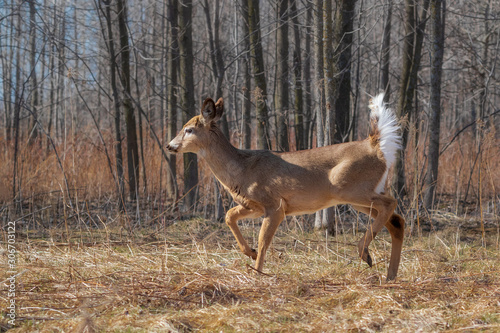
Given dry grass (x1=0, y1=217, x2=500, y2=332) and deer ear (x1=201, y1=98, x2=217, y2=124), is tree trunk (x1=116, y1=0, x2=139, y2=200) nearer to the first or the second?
dry grass (x1=0, y1=217, x2=500, y2=332)

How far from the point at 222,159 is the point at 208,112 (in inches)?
21.3

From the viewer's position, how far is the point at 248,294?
14.8 feet

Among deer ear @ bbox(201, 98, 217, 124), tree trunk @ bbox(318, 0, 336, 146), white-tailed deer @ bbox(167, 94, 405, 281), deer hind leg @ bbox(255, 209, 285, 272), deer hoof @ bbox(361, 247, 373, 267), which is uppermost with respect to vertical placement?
tree trunk @ bbox(318, 0, 336, 146)

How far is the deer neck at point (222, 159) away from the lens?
18.9 feet

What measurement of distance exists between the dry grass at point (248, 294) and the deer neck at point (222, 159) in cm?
94

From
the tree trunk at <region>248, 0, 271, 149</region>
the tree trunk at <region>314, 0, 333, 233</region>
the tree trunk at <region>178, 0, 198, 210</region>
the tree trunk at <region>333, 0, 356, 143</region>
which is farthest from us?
the tree trunk at <region>178, 0, 198, 210</region>

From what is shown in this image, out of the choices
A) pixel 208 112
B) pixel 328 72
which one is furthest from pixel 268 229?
pixel 328 72

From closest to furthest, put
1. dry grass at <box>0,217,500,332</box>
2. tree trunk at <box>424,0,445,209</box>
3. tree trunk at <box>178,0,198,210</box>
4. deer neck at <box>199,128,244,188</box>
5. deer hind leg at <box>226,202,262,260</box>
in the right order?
dry grass at <box>0,217,500,332</box>
deer hind leg at <box>226,202,262,260</box>
deer neck at <box>199,128,244,188</box>
tree trunk at <box>424,0,445,209</box>
tree trunk at <box>178,0,198,210</box>

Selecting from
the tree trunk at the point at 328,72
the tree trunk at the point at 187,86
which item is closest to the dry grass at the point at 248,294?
the tree trunk at the point at 328,72

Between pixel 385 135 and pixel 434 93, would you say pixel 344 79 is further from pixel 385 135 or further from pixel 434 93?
pixel 385 135

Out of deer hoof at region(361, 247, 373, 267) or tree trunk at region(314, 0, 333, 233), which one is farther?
tree trunk at region(314, 0, 333, 233)

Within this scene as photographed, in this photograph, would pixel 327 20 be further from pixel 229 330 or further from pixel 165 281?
pixel 229 330

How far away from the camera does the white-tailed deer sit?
208 inches

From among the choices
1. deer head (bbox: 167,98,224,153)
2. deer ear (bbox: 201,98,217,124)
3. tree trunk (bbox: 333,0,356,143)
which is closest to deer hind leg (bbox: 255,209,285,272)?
deer head (bbox: 167,98,224,153)
